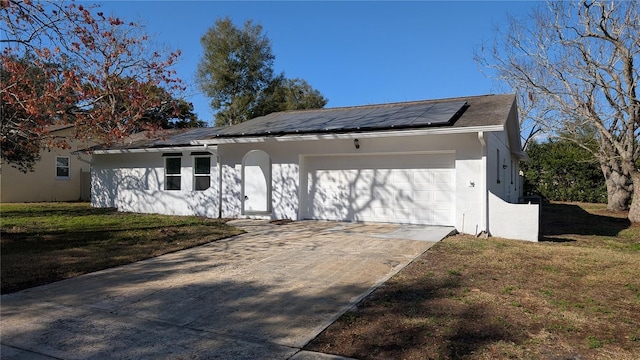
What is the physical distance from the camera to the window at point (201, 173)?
48.6 ft

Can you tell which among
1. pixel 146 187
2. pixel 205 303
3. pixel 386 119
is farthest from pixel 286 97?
pixel 205 303

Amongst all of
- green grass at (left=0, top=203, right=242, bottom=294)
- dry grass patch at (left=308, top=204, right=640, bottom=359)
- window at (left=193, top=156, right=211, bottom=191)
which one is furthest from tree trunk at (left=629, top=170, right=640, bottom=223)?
window at (left=193, top=156, right=211, bottom=191)

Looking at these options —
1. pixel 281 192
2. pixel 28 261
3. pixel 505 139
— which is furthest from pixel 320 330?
pixel 505 139

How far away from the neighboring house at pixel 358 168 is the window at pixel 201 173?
4 centimetres

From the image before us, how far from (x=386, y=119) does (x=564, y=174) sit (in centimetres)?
1897

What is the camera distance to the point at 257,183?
15.1 meters

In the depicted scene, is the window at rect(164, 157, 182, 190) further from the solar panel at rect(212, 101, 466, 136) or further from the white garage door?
the white garage door

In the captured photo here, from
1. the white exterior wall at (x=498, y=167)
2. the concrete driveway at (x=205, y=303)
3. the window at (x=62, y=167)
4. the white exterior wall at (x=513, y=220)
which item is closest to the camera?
the concrete driveway at (x=205, y=303)

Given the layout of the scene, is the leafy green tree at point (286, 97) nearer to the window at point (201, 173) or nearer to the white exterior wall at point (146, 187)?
the white exterior wall at point (146, 187)

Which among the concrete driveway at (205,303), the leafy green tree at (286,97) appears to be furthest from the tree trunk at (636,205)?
the leafy green tree at (286,97)

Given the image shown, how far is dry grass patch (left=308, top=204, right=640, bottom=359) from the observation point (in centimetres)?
377

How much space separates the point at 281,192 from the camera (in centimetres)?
1290

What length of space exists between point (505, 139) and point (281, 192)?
8565 millimetres

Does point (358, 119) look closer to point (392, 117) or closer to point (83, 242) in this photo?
point (392, 117)
